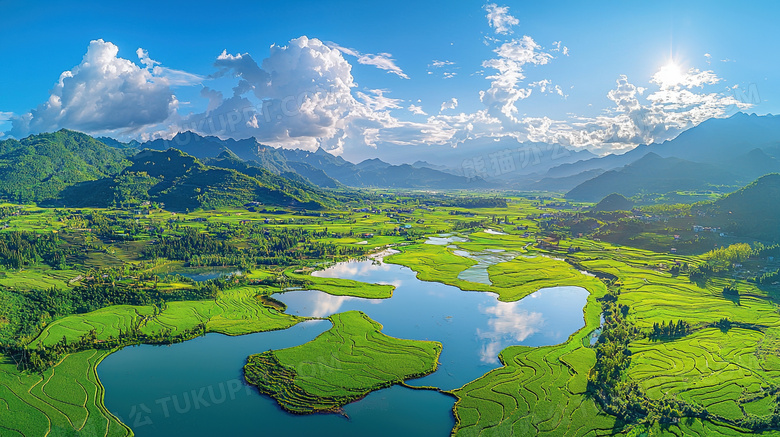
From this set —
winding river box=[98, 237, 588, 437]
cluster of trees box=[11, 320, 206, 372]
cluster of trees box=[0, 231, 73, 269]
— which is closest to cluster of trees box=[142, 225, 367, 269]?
cluster of trees box=[0, 231, 73, 269]

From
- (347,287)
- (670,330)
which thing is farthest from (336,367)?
(670,330)

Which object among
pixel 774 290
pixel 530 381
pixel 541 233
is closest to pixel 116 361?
pixel 530 381

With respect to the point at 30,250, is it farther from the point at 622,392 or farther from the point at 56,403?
the point at 622,392

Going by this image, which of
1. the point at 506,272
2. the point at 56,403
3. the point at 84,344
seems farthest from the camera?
the point at 506,272

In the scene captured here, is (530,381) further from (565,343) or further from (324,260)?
(324,260)

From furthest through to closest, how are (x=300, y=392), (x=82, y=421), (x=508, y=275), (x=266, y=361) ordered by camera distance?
1. (x=508, y=275)
2. (x=266, y=361)
3. (x=300, y=392)
4. (x=82, y=421)

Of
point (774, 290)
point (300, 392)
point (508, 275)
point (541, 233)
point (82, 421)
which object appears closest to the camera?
point (82, 421)

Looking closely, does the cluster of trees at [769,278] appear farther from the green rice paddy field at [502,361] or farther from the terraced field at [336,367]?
the terraced field at [336,367]
